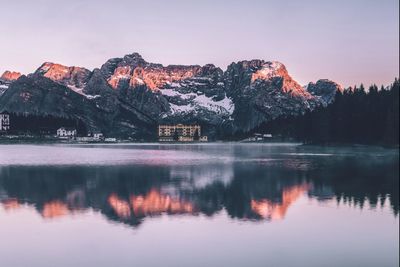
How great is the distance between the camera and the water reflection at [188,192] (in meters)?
39.6

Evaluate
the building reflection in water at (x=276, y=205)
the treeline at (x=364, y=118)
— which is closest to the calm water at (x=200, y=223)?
the building reflection in water at (x=276, y=205)

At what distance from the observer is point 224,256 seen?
25672 mm

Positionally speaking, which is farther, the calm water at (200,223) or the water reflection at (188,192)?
the water reflection at (188,192)

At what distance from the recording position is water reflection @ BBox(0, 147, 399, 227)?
39647mm

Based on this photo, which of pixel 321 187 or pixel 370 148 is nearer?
pixel 321 187

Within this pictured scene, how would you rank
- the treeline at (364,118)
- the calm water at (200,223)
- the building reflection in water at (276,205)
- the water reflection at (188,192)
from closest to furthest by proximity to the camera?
the calm water at (200,223), the building reflection in water at (276,205), the water reflection at (188,192), the treeline at (364,118)

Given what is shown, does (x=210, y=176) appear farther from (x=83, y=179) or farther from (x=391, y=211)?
(x=391, y=211)

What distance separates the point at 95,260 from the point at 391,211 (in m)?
24.1

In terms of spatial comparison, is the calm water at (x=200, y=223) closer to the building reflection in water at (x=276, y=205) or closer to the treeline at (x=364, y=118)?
the building reflection in water at (x=276, y=205)

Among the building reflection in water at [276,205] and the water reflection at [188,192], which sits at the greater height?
the water reflection at [188,192]

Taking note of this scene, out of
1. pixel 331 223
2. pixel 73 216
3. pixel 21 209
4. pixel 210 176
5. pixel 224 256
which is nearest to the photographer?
pixel 224 256

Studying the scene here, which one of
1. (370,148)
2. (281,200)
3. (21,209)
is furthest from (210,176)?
(370,148)

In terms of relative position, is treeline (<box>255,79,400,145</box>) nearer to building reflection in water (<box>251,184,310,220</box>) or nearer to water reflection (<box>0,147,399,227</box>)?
water reflection (<box>0,147,399,227</box>)

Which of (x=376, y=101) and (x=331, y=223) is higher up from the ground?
(x=376, y=101)
